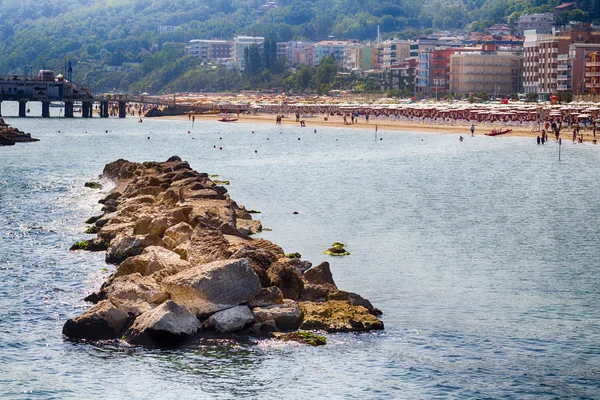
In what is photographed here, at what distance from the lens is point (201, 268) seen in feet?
78.0

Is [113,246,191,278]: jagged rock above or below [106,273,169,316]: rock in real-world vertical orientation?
above

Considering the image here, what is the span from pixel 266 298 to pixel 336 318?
5.13 feet

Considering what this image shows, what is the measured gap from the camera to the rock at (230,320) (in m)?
23.1

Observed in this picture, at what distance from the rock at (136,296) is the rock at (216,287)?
46cm

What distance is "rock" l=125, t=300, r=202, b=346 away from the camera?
885 inches

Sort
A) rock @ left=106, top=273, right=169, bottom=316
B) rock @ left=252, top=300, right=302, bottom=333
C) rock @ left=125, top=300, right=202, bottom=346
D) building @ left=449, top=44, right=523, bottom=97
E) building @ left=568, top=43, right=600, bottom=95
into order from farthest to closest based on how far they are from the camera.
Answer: building @ left=449, top=44, right=523, bottom=97 < building @ left=568, top=43, right=600, bottom=95 < rock @ left=106, top=273, right=169, bottom=316 < rock @ left=252, top=300, right=302, bottom=333 < rock @ left=125, top=300, right=202, bottom=346

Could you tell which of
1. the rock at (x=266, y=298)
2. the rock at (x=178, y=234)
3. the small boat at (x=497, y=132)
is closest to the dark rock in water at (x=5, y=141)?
the small boat at (x=497, y=132)

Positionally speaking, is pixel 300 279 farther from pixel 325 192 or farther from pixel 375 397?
pixel 325 192

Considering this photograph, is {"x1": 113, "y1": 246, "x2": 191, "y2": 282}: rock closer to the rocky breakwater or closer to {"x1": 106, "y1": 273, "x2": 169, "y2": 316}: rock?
the rocky breakwater

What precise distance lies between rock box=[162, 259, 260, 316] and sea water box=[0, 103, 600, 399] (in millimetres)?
981

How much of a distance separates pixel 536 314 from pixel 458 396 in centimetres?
682

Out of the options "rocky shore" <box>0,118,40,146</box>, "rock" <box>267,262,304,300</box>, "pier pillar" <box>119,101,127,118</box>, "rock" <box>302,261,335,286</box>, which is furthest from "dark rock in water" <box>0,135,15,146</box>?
"rock" <box>267,262,304,300</box>

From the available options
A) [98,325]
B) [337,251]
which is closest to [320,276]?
[98,325]

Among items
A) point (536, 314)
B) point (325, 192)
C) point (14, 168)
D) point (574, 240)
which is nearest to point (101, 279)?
point (536, 314)
